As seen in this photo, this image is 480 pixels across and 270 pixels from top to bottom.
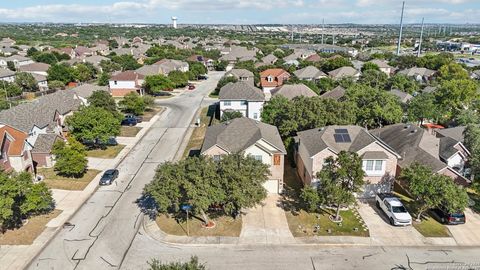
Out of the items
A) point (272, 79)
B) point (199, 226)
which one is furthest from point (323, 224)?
point (272, 79)

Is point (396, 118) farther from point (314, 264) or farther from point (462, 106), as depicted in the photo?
point (314, 264)

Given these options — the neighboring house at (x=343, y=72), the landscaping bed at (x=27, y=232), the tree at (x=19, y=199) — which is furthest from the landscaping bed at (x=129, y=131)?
the neighboring house at (x=343, y=72)

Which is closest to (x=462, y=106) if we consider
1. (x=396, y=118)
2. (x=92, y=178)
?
(x=396, y=118)

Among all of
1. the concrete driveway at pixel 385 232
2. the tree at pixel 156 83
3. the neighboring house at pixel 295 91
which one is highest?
the neighboring house at pixel 295 91

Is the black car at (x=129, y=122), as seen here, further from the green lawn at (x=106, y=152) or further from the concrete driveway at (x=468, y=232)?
the concrete driveway at (x=468, y=232)

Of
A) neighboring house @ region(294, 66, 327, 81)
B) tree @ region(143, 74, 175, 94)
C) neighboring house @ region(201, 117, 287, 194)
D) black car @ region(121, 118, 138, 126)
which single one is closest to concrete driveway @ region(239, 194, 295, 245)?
neighboring house @ region(201, 117, 287, 194)
